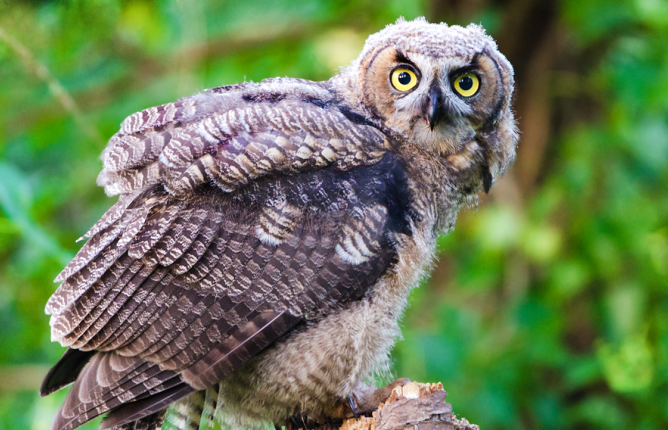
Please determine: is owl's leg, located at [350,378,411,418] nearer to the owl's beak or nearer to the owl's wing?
the owl's wing

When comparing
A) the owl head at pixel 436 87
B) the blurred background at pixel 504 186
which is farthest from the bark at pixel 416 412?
the blurred background at pixel 504 186

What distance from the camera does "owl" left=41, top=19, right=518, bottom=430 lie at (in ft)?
6.86

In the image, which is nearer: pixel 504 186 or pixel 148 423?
pixel 148 423

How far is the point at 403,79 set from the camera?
2.38 meters

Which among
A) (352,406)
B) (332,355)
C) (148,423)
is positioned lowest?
(352,406)

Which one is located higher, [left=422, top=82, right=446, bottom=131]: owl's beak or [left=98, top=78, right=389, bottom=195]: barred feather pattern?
[left=98, top=78, right=389, bottom=195]: barred feather pattern

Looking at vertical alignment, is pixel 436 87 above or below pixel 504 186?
below

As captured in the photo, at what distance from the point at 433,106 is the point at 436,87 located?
8 cm

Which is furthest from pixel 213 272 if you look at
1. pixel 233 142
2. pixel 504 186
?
pixel 504 186

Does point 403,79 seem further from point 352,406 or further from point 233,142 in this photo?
point 352,406

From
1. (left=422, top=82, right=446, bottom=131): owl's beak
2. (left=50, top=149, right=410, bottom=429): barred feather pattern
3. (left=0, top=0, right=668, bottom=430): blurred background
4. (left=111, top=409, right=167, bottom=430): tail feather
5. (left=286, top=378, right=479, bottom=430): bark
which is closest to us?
(left=286, top=378, right=479, bottom=430): bark

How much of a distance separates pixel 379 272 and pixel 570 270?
2.52m

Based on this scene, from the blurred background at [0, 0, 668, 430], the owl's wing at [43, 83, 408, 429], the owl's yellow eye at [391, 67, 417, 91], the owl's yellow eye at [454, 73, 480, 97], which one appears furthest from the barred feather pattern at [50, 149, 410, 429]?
the blurred background at [0, 0, 668, 430]

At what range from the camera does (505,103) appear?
2.51 metres
